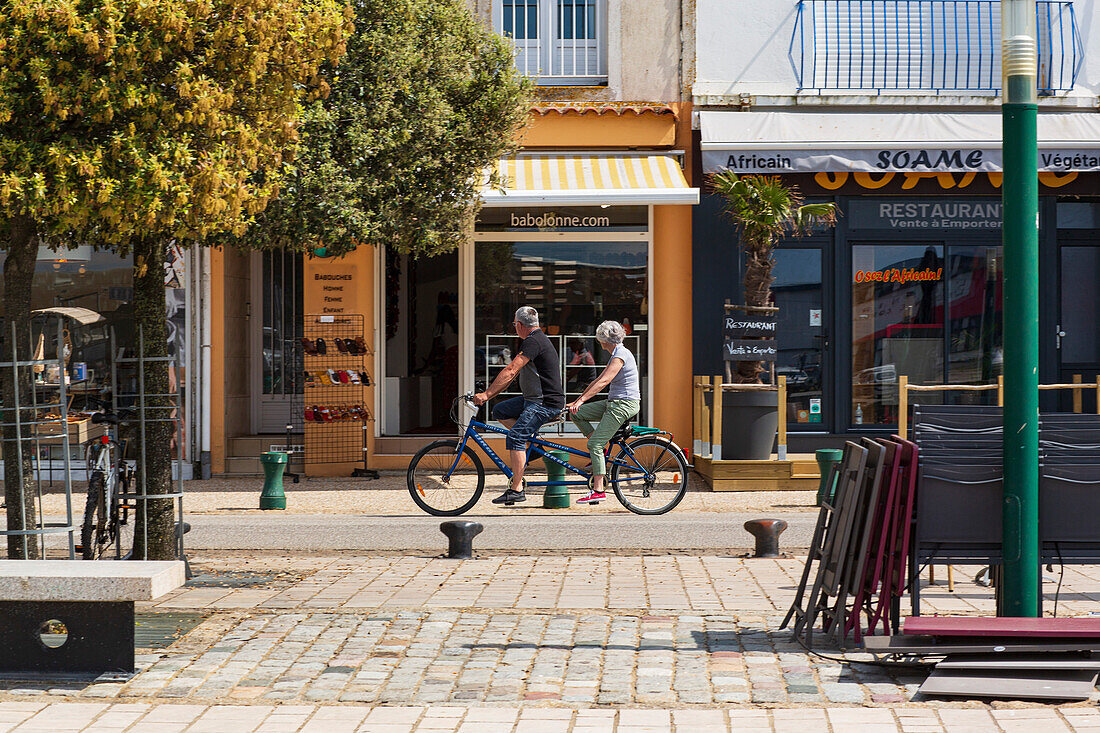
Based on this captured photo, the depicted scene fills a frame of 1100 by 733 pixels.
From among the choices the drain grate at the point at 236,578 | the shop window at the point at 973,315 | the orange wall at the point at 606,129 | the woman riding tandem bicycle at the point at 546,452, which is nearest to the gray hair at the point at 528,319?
the woman riding tandem bicycle at the point at 546,452

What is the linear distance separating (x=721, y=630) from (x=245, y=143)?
11.3 feet

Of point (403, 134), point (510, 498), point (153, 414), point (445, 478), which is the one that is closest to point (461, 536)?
point (153, 414)

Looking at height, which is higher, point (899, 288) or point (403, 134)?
point (403, 134)

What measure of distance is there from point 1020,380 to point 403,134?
7.53 m

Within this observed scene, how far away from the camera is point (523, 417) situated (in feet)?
35.1

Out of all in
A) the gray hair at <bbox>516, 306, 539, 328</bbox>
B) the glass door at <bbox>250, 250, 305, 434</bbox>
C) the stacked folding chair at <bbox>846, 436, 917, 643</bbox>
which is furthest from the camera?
the glass door at <bbox>250, 250, 305, 434</bbox>

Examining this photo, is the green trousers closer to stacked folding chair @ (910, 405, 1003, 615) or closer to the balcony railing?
stacked folding chair @ (910, 405, 1003, 615)

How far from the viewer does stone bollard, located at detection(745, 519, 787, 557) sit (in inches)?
325

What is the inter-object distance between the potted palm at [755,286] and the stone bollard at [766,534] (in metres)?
4.47

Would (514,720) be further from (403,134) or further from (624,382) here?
(403,134)

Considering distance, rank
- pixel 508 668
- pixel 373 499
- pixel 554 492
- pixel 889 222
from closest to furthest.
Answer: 1. pixel 508 668
2. pixel 554 492
3. pixel 373 499
4. pixel 889 222

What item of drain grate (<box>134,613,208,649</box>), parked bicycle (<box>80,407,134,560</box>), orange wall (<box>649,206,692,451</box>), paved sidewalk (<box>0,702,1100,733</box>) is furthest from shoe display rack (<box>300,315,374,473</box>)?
paved sidewalk (<box>0,702,1100,733</box>)

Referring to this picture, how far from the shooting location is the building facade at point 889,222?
1483 cm

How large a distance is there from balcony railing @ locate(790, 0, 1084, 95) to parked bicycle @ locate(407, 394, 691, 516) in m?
6.13
